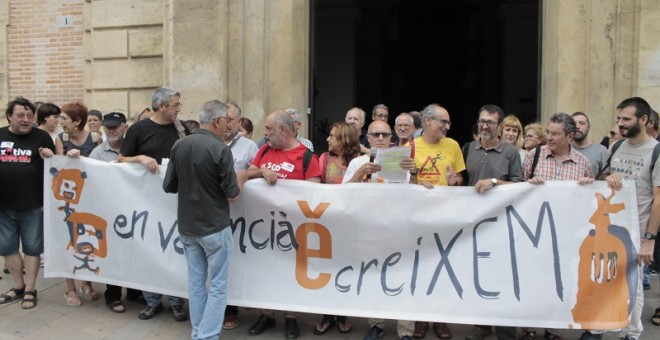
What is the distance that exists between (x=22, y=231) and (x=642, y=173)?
545 cm

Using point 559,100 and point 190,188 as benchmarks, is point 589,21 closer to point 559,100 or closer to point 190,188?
point 559,100

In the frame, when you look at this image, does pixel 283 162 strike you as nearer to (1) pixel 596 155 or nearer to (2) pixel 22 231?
(2) pixel 22 231

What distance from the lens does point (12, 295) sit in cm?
556

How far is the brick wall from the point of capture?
1003 cm

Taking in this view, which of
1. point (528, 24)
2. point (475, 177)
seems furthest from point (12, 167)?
point (528, 24)

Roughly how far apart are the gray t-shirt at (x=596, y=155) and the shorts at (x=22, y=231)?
5185mm

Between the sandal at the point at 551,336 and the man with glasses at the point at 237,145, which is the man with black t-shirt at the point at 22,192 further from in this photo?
the sandal at the point at 551,336

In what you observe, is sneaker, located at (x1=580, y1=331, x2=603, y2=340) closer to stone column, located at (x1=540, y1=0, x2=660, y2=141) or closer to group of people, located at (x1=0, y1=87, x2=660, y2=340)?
group of people, located at (x1=0, y1=87, x2=660, y2=340)

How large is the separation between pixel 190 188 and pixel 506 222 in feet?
7.86

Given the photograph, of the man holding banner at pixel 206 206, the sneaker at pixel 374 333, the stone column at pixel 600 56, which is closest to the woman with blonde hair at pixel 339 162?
the sneaker at pixel 374 333

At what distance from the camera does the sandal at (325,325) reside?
4793 millimetres

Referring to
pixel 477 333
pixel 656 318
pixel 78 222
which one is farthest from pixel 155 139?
pixel 656 318

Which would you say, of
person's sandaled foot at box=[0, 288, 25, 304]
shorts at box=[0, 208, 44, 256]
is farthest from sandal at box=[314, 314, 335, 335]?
person's sandaled foot at box=[0, 288, 25, 304]

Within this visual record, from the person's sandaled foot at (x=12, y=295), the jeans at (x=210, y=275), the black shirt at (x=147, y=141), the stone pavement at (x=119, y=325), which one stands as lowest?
the stone pavement at (x=119, y=325)
